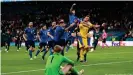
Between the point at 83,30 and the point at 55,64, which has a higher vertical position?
the point at 55,64

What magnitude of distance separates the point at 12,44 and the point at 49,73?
141 ft

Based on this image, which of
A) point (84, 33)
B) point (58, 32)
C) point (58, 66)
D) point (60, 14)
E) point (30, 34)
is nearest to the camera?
point (58, 66)

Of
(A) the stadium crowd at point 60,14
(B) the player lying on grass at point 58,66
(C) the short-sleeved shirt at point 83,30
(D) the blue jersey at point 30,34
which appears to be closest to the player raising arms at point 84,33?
(C) the short-sleeved shirt at point 83,30

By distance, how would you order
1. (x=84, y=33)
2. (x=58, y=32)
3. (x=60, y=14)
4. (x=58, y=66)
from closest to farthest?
(x=58, y=66) → (x=58, y=32) → (x=84, y=33) → (x=60, y=14)

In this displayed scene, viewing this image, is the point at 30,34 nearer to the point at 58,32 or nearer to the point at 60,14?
the point at 58,32

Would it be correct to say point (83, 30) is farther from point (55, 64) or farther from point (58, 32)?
point (55, 64)

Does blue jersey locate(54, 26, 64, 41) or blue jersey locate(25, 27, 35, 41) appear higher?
blue jersey locate(54, 26, 64, 41)

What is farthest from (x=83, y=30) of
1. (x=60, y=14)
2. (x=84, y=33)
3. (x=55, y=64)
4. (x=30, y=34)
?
(x=60, y=14)

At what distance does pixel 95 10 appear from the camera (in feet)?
183

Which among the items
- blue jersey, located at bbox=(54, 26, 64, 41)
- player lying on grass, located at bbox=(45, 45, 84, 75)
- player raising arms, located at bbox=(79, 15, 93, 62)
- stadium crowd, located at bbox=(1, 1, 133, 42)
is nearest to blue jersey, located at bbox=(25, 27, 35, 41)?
player raising arms, located at bbox=(79, 15, 93, 62)

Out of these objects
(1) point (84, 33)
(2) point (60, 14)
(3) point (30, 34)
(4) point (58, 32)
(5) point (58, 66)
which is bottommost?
(2) point (60, 14)

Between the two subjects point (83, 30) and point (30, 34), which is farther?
point (30, 34)

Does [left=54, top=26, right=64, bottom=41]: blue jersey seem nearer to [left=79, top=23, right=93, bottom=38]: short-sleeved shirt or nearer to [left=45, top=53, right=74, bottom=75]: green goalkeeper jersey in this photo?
[left=79, top=23, right=93, bottom=38]: short-sleeved shirt

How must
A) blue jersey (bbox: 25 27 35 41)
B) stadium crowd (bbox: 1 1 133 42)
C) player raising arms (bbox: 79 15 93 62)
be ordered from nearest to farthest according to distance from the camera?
player raising arms (bbox: 79 15 93 62) < blue jersey (bbox: 25 27 35 41) < stadium crowd (bbox: 1 1 133 42)
